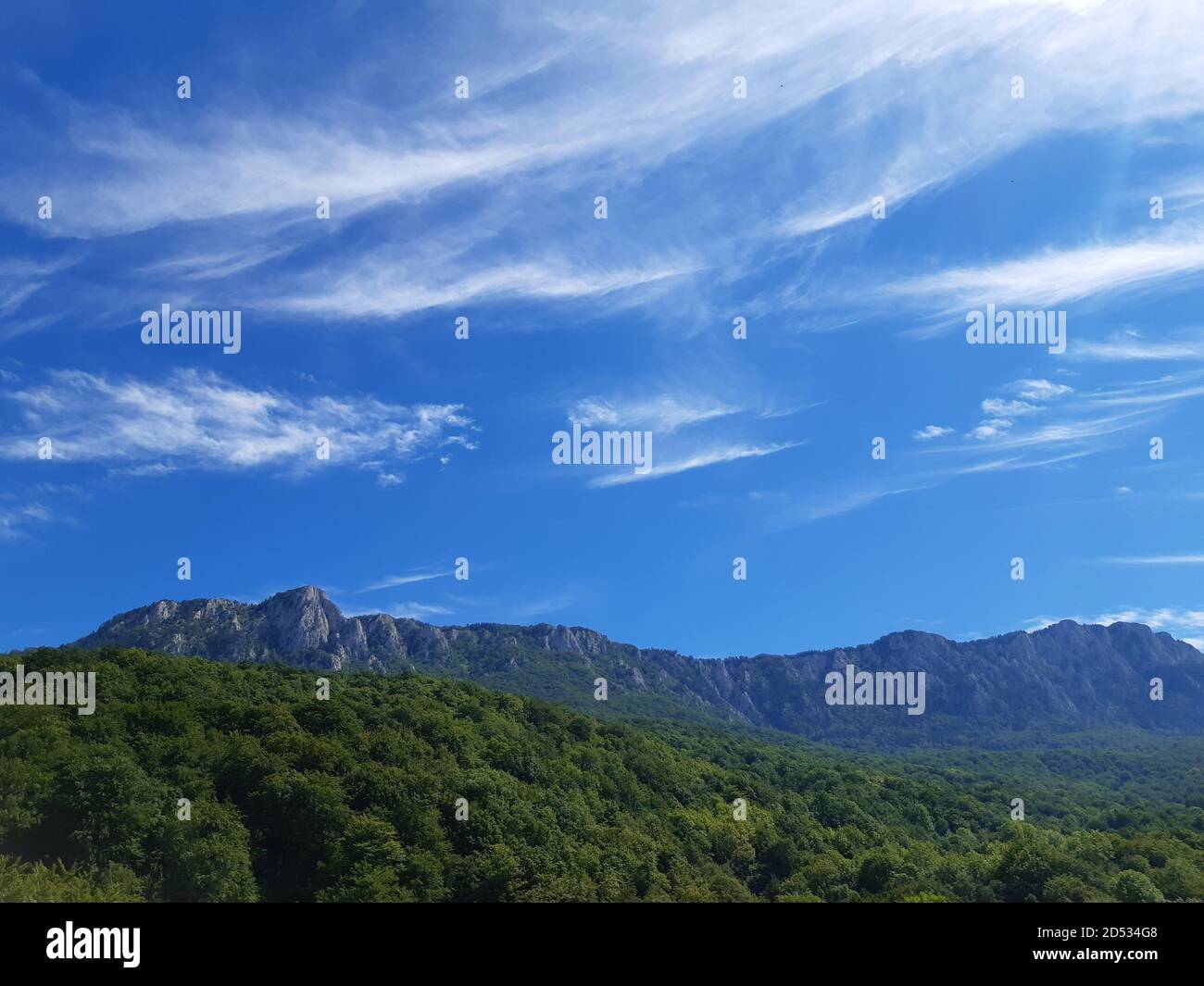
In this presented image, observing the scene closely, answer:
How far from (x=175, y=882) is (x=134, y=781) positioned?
350 inches

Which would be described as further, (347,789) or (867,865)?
(867,865)

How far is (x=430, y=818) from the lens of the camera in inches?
3263

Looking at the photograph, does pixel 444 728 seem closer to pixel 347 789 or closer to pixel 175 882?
pixel 347 789

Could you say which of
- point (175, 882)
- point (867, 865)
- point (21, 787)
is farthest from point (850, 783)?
point (21, 787)

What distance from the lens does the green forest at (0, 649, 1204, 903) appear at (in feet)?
222

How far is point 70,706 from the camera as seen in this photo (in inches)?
3297

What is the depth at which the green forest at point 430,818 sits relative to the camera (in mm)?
67812

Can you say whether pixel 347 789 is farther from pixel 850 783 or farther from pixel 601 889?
pixel 850 783
